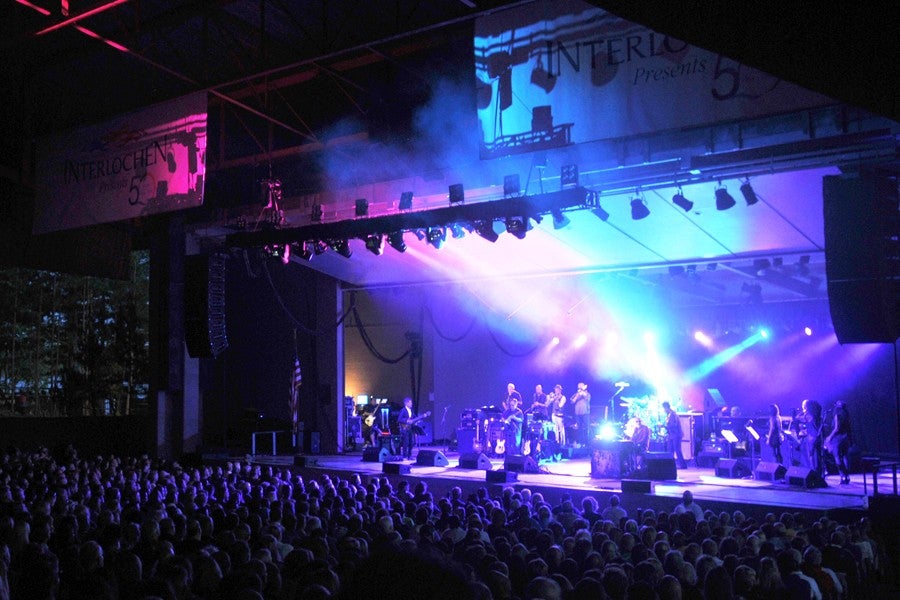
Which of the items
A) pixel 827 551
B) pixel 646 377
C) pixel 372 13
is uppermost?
pixel 372 13

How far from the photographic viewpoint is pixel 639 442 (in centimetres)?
1292

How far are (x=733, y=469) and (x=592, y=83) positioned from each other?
6968mm

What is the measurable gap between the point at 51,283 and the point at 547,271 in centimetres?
1705

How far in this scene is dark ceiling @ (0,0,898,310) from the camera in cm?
1043

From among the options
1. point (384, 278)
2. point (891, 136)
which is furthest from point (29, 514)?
point (384, 278)

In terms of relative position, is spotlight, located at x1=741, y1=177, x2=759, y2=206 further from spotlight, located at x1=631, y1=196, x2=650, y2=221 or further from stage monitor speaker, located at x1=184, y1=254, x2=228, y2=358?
stage monitor speaker, located at x1=184, y1=254, x2=228, y2=358

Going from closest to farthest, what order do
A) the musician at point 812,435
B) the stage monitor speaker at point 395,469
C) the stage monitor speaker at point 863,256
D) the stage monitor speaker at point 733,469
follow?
the stage monitor speaker at point 863,256
the musician at point 812,435
the stage monitor speaker at point 733,469
the stage monitor speaker at point 395,469

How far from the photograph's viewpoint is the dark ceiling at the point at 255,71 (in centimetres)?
1043

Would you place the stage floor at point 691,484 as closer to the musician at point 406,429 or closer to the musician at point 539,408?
the musician at point 539,408

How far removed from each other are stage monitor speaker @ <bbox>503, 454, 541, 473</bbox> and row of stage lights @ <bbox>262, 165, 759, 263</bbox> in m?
3.87

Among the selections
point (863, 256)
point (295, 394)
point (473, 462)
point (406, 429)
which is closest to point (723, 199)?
point (863, 256)

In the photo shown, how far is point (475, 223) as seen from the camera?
11.4 metres

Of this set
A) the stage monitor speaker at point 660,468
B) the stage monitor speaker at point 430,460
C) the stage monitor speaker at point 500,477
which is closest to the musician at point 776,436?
the stage monitor speaker at point 660,468

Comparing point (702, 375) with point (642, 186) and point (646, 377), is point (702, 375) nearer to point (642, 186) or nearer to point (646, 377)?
point (646, 377)
